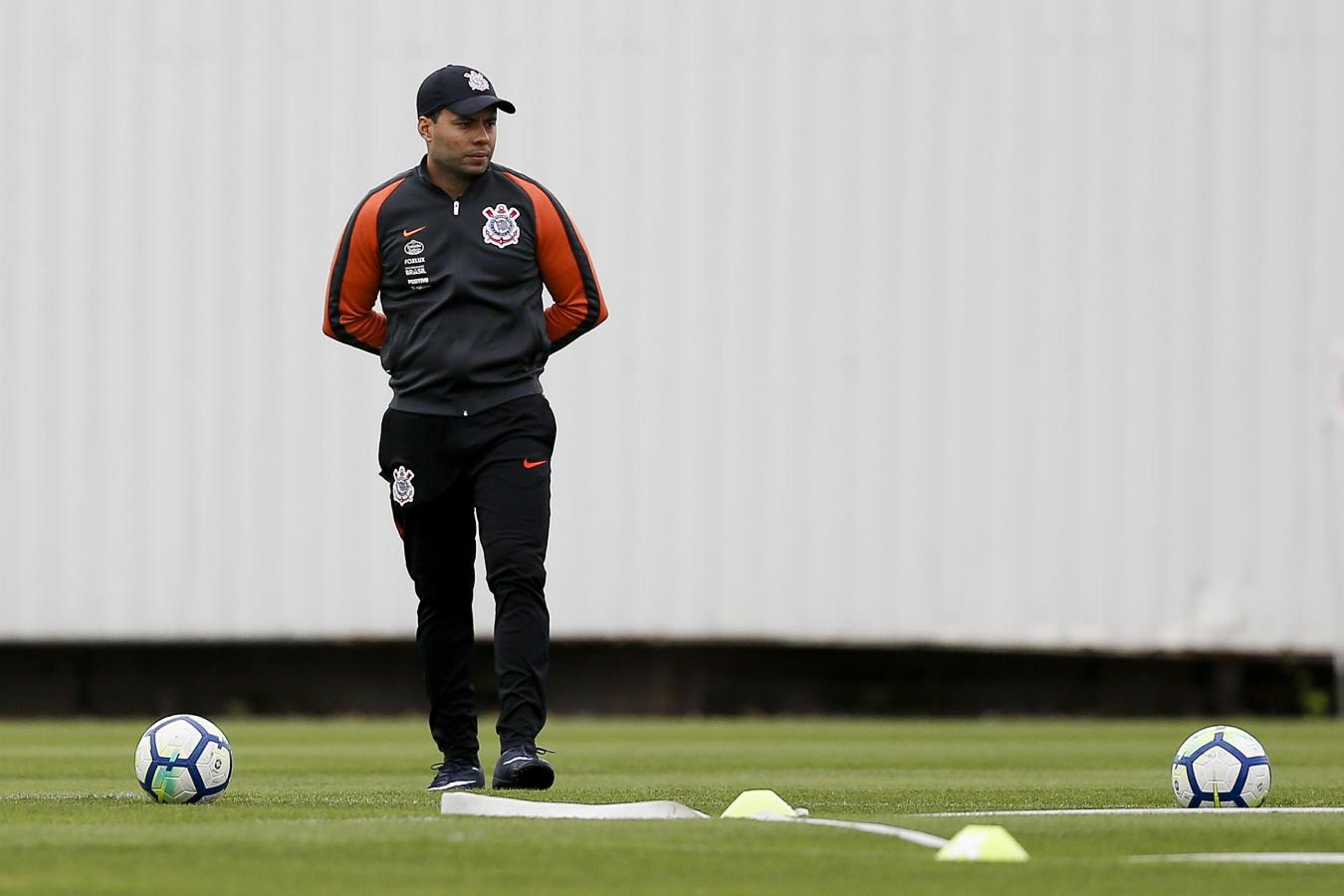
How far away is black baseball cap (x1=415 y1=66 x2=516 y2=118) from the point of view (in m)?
7.03

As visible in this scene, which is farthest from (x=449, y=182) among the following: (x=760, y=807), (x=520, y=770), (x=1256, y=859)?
(x=1256, y=859)

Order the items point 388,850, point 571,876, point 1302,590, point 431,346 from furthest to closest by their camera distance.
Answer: point 1302,590 < point 431,346 < point 388,850 < point 571,876

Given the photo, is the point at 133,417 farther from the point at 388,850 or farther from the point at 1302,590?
the point at 388,850

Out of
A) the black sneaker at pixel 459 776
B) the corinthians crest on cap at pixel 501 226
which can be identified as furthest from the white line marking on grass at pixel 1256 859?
the corinthians crest on cap at pixel 501 226

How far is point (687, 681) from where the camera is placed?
17859 mm

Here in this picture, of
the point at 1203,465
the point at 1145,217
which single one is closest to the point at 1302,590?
the point at 1203,465

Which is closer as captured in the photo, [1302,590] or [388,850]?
[388,850]

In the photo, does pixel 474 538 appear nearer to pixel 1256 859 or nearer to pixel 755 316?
pixel 1256 859

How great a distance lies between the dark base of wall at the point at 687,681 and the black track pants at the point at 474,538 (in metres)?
10.5

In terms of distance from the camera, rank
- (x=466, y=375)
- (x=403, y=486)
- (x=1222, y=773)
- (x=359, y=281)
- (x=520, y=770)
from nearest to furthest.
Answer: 1. (x=1222, y=773)
2. (x=520, y=770)
3. (x=466, y=375)
4. (x=403, y=486)
5. (x=359, y=281)

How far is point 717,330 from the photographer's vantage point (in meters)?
17.3

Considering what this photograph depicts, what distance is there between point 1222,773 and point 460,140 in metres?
2.76

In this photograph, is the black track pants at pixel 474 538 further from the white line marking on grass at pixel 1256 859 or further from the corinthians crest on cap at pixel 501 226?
the white line marking on grass at pixel 1256 859

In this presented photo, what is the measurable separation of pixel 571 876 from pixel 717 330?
502 inches
